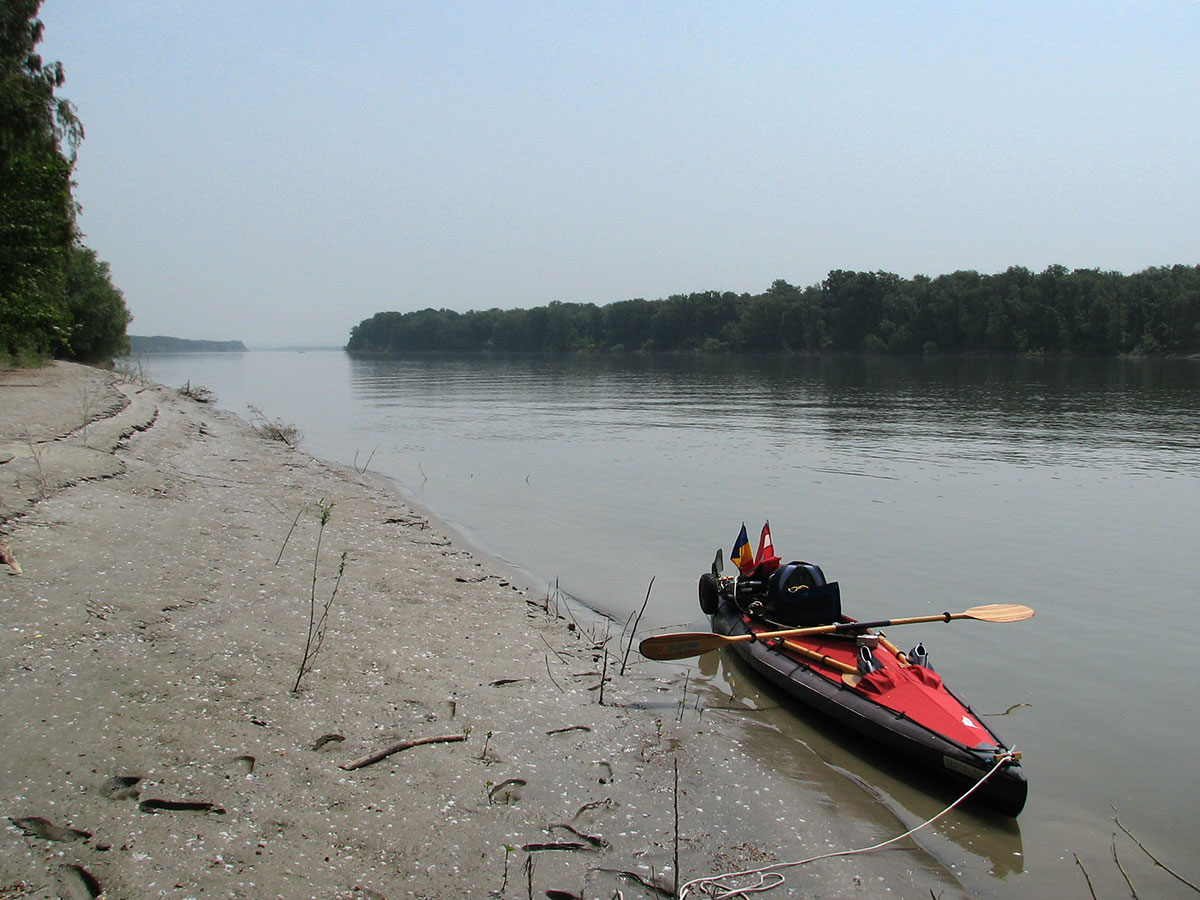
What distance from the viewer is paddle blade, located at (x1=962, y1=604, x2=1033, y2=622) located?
934 cm

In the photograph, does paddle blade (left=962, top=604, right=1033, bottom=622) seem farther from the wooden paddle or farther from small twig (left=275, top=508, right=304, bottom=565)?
small twig (left=275, top=508, right=304, bottom=565)

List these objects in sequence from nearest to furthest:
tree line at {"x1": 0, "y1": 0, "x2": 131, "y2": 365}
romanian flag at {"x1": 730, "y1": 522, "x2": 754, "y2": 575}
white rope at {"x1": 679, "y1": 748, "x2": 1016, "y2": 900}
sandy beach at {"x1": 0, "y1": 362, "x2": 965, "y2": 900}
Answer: sandy beach at {"x1": 0, "y1": 362, "x2": 965, "y2": 900}, white rope at {"x1": 679, "y1": 748, "x2": 1016, "y2": 900}, romanian flag at {"x1": 730, "y1": 522, "x2": 754, "y2": 575}, tree line at {"x1": 0, "y1": 0, "x2": 131, "y2": 365}

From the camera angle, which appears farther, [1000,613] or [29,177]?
[29,177]

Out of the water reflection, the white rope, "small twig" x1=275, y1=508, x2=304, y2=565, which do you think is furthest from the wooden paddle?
the water reflection

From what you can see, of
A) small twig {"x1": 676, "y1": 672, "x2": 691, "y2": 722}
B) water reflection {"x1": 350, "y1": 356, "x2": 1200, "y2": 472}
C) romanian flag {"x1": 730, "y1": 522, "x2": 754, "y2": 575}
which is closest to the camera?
small twig {"x1": 676, "y1": 672, "x2": 691, "y2": 722}

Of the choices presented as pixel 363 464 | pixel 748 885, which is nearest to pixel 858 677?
pixel 748 885

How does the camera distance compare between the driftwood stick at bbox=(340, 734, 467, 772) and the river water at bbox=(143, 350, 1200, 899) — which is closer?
the driftwood stick at bbox=(340, 734, 467, 772)

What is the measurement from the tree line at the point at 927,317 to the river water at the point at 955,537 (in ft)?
171

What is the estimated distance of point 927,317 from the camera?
104 m

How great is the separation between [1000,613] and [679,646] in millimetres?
4068

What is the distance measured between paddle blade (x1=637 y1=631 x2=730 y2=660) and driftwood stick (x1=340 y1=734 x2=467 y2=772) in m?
2.77

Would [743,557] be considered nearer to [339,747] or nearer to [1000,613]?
[1000,613]

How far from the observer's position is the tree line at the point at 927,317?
84562 mm

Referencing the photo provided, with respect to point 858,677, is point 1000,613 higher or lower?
higher
